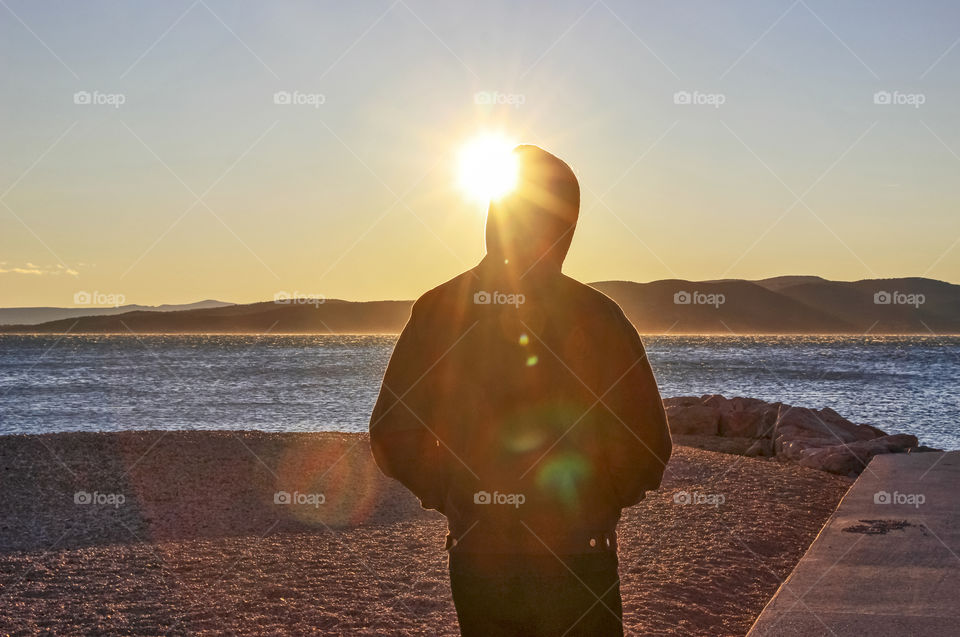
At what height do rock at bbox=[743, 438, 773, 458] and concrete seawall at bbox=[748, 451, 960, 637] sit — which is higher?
rock at bbox=[743, 438, 773, 458]

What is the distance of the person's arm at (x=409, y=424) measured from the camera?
2301 mm

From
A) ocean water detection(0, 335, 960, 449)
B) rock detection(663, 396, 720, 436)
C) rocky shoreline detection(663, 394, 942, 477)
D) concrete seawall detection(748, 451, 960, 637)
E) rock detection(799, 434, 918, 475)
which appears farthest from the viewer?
ocean water detection(0, 335, 960, 449)

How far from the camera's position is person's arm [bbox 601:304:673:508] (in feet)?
7.25

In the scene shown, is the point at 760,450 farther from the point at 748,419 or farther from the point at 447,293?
the point at 447,293

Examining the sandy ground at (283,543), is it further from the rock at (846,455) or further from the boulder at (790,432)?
the boulder at (790,432)

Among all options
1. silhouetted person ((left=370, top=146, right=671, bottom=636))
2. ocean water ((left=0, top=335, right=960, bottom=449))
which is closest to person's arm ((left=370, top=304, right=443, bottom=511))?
silhouetted person ((left=370, top=146, right=671, bottom=636))

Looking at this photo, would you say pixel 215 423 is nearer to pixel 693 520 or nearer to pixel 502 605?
pixel 693 520

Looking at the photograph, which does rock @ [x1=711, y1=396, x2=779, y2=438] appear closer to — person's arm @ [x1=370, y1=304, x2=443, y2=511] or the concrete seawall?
the concrete seawall

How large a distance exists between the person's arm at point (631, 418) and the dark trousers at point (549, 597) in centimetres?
22

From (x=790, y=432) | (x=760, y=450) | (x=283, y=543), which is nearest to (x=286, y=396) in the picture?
→ (x=760, y=450)

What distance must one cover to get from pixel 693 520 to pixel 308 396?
24973 mm

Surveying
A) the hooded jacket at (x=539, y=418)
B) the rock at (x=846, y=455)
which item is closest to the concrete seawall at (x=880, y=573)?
the hooded jacket at (x=539, y=418)

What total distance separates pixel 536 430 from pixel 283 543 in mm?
6913

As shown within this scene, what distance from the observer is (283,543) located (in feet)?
28.1
